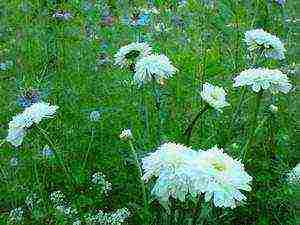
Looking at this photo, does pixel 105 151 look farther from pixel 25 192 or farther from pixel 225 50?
pixel 225 50

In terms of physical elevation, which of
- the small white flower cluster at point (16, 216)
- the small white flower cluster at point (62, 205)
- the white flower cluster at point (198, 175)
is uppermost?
the white flower cluster at point (198, 175)

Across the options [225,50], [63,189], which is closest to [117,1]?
[225,50]

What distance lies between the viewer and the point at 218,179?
192 centimetres

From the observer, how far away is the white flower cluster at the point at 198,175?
189 centimetres

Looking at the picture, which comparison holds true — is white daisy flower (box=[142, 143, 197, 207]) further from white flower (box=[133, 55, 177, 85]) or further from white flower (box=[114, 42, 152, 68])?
white flower (box=[114, 42, 152, 68])

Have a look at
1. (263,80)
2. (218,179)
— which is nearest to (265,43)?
(263,80)

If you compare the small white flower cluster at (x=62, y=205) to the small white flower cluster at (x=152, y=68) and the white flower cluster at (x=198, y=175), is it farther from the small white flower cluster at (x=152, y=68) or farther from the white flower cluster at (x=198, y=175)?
the white flower cluster at (x=198, y=175)

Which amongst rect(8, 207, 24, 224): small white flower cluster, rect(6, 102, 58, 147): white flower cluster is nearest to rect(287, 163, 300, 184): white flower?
rect(6, 102, 58, 147): white flower cluster

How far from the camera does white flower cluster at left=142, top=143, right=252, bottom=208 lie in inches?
74.5

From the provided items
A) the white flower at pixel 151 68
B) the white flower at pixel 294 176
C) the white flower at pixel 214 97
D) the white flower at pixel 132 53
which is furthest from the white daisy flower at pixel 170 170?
the white flower at pixel 132 53

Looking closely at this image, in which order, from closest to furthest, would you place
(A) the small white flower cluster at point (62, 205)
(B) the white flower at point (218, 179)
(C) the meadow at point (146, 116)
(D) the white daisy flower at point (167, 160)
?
(B) the white flower at point (218, 179) < (D) the white daisy flower at point (167, 160) < (C) the meadow at point (146, 116) < (A) the small white flower cluster at point (62, 205)

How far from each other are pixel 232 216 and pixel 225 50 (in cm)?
182

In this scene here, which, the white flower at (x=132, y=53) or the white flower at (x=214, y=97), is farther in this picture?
the white flower at (x=132, y=53)

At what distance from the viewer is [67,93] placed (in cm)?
385
